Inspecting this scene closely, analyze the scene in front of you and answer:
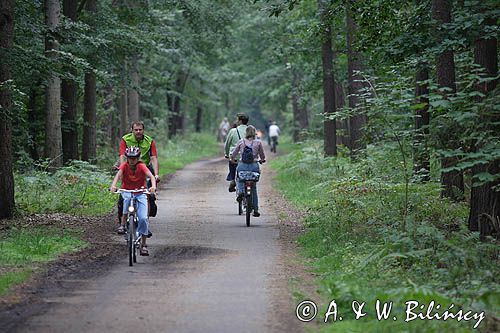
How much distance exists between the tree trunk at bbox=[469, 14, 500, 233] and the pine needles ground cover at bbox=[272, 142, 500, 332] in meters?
0.33

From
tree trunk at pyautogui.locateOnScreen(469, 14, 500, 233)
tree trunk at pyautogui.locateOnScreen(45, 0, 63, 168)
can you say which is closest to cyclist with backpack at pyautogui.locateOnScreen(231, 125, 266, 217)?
tree trunk at pyautogui.locateOnScreen(469, 14, 500, 233)

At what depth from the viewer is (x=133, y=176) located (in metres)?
13.6

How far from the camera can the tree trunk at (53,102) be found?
23.0m

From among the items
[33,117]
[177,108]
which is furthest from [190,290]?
[177,108]

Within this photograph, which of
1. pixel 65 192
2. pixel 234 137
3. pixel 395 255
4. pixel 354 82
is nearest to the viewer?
pixel 395 255

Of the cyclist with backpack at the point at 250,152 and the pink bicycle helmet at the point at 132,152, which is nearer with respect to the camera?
the pink bicycle helmet at the point at 132,152

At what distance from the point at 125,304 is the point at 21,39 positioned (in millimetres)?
14112

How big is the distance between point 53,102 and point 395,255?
51.0 ft

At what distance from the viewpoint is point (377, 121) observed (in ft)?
45.8

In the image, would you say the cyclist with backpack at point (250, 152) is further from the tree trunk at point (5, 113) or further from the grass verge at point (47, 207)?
the tree trunk at point (5, 113)

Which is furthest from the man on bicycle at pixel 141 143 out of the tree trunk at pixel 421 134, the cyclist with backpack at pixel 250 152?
the tree trunk at pixel 421 134

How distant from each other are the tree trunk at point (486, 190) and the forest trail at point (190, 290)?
3255mm

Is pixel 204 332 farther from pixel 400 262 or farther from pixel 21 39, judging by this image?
pixel 21 39

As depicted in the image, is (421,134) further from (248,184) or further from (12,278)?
(12,278)
